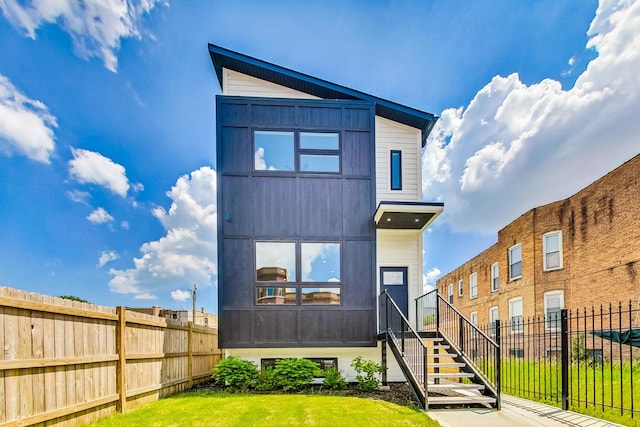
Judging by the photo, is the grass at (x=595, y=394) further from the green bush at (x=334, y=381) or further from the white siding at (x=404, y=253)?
the green bush at (x=334, y=381)

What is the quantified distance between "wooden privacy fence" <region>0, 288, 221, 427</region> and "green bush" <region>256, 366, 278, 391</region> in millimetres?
1919

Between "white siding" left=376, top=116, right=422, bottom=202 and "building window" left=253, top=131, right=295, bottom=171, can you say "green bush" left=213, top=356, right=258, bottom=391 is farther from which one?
"white siding" left=376, top=116, right=422, bottom=202

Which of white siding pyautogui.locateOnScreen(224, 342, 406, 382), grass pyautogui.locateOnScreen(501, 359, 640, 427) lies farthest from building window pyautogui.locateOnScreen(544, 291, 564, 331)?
white siding pyautogui.locateOnScreen(224, 342, 406, 382)

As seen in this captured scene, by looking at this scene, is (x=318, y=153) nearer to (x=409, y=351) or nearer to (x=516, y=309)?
(x=409, y=351)

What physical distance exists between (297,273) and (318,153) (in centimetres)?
318

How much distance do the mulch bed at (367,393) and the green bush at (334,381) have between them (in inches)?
4.6

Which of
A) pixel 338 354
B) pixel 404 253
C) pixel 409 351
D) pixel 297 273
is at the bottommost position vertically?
pixel 338 354

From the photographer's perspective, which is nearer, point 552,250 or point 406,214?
point 406,214

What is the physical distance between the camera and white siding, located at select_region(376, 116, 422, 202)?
10312mm

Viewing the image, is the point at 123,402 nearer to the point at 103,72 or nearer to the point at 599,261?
the point at 103,72

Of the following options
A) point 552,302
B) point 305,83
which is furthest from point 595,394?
point 552,302

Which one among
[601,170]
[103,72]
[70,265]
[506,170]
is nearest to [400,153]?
[506,170]

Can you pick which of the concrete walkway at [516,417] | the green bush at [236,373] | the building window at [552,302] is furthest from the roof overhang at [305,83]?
the building window at [552,302]

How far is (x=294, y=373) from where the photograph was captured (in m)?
8.35
